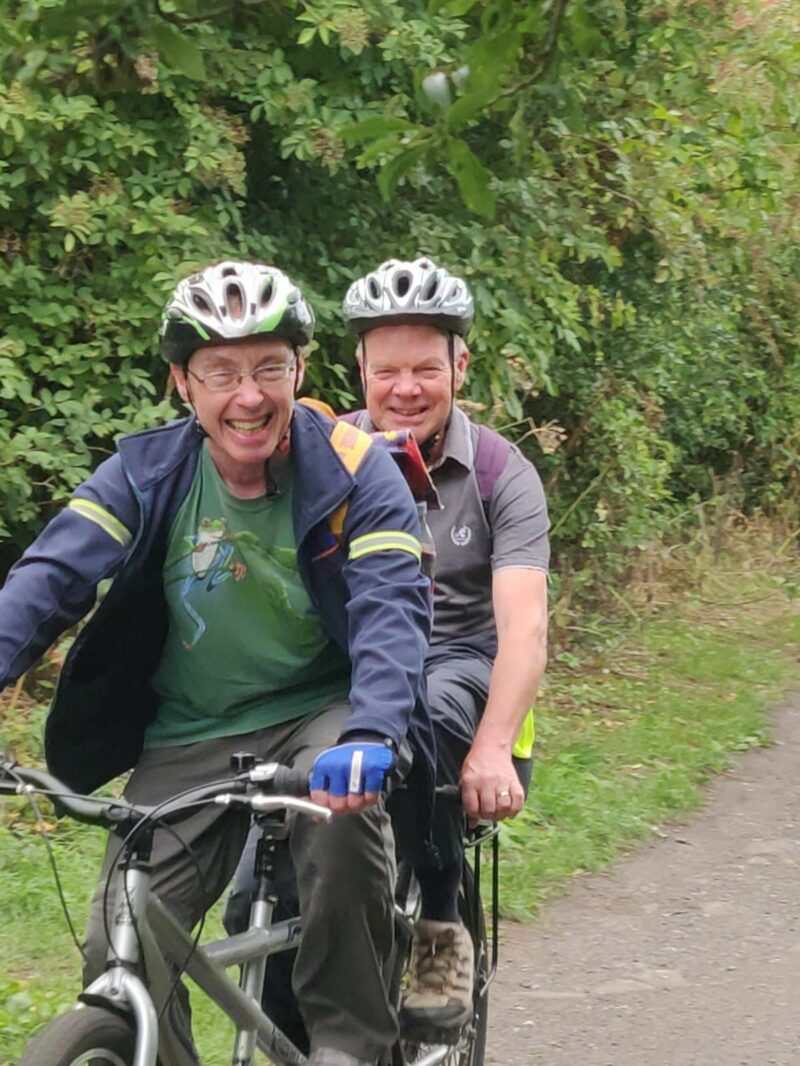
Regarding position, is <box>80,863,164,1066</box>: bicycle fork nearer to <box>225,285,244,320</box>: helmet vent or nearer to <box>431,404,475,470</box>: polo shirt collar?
<box>225,285,244,320</box>: helmet vent

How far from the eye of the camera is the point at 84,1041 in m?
2.87

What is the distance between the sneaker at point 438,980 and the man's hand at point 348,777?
1.34 metres

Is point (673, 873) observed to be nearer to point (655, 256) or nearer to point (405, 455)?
point (405, 455)

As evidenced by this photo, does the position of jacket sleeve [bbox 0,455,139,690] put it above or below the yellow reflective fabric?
above

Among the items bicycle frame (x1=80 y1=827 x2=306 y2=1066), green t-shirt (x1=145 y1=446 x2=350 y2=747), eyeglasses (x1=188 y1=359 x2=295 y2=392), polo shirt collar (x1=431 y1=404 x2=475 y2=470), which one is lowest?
bicycle frame (x1=80 y1=827 x2=306 y2=1066)

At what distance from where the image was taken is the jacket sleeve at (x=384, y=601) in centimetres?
313

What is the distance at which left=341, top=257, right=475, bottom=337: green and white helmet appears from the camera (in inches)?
176

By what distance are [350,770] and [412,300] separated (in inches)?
71.8

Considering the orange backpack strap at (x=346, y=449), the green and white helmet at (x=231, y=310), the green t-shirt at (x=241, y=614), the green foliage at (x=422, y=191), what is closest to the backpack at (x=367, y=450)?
the orange backpack strap at (x=346, y=449)

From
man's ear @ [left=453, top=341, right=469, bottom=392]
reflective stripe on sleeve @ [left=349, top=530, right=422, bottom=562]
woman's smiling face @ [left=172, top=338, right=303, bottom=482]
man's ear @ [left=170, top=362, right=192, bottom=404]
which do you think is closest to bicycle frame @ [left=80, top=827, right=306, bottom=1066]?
A: reflective stripe on sleeve @ [left=349, top=530, right=422, bottom=562]

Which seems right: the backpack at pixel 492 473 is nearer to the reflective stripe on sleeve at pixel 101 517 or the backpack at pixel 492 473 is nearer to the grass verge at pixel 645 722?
the reflective stripe on sleeve at pixel 101 517

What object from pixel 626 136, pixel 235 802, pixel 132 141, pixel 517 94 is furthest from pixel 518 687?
pixel 626 136

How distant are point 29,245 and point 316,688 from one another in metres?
4.59

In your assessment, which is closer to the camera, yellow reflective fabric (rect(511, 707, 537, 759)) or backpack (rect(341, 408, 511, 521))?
yellow reflective fabric (rect(511, 707, 537, 759))
